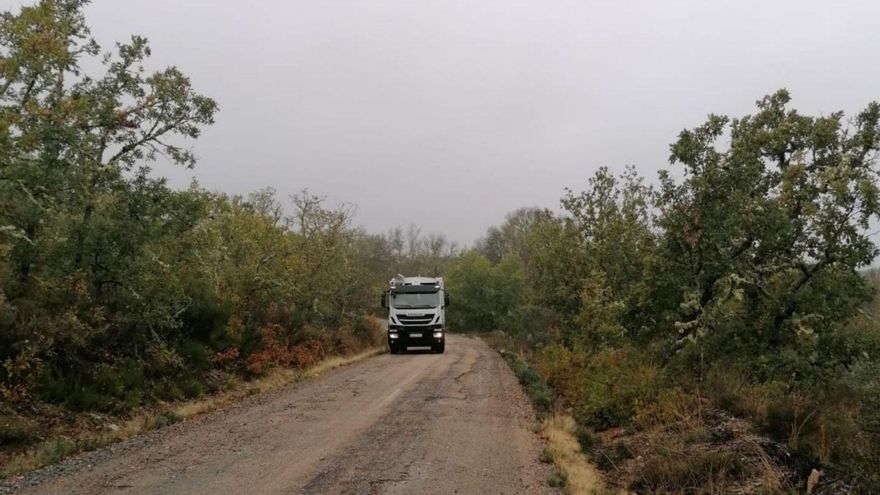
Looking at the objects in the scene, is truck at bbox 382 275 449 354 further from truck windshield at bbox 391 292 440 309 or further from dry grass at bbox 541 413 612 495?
dry grass at bbox 541 413 612 495

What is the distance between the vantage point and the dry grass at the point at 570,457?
8.17m

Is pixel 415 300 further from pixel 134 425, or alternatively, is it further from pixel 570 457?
pixel 570 457

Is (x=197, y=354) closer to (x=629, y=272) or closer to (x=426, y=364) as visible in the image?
(x=426, y=364)

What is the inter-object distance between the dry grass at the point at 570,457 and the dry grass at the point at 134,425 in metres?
6.89

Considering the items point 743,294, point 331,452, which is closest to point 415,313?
point 743,294

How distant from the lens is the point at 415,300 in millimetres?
28984

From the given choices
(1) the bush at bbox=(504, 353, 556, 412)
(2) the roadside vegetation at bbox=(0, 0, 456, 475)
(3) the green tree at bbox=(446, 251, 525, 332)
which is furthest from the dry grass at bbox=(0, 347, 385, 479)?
(3) the green tree at bbox=(446, 251, 525, 332)

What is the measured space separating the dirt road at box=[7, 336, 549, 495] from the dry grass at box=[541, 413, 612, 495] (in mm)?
332

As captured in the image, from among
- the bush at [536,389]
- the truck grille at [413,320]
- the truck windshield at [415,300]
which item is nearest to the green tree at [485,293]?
the truck windshield at [415,300]

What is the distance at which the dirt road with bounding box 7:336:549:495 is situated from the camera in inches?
291

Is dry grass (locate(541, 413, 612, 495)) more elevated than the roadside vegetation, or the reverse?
the roadside vegetation

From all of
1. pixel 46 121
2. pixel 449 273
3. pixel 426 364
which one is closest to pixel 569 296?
pixel 426 364

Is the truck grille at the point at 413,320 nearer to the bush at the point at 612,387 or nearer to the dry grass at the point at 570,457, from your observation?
the bush at the point at 612,387

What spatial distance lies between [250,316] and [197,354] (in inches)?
177
